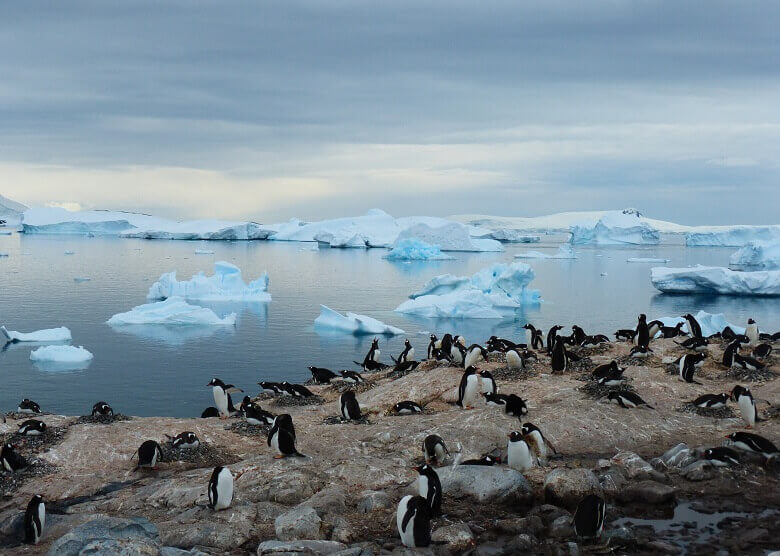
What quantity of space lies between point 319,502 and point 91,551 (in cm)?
267

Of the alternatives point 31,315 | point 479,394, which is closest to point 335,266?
point 31,315

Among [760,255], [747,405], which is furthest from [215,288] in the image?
[760,255]

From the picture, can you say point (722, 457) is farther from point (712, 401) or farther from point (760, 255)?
point (760, 255)

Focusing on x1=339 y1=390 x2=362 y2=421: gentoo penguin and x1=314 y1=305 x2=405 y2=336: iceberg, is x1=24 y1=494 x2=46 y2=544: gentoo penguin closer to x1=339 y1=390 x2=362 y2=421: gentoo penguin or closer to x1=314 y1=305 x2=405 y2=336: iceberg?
x1=339 y1=390 x2=362 y2=421: gentoo penguin

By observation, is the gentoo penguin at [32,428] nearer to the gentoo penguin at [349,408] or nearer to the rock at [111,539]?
the rock at [111,539]

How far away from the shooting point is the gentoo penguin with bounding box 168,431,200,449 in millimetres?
11469

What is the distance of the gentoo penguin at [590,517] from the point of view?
813cm

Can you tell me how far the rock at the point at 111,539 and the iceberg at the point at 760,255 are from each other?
6813cm

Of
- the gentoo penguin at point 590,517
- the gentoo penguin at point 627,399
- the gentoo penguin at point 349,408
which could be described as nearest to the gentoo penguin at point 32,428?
the gentoo penguin at point 349,408

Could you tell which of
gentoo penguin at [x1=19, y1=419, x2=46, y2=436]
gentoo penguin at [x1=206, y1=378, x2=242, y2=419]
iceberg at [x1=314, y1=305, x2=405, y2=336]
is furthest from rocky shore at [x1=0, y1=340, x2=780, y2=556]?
iceberg at [x1=314, y1=305, x2=405, y2=336]

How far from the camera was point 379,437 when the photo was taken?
11.5 m

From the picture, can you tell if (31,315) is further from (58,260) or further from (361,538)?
(58,260)

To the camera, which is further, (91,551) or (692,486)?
(692,486)

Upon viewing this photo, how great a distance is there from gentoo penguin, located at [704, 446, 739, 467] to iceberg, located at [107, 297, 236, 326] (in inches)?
1256
